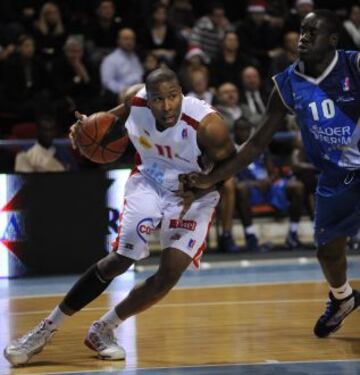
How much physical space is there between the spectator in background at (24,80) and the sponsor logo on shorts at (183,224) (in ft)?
19.8

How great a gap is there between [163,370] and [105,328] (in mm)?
561

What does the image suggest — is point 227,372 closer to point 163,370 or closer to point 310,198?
point 163,370

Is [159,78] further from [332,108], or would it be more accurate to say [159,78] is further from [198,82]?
[198,82]

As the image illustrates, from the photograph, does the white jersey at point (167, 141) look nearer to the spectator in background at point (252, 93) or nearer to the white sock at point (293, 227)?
the white sock at point (293, 227)

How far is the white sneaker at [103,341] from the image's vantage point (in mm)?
5855

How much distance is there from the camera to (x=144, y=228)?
5.76 metres

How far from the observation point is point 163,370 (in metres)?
Result: 5.51

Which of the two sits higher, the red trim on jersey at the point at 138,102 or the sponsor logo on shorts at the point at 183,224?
the red trim on jersey at the point at 138,102

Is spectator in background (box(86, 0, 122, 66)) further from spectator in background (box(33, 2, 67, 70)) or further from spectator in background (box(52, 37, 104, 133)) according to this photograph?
spectator in background (box(52, 37, 104, 133))

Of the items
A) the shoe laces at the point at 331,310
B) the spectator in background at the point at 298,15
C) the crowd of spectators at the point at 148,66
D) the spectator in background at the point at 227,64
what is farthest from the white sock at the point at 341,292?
the spectator in background at the point at 298,15

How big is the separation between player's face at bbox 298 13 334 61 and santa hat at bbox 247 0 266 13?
8.10 m

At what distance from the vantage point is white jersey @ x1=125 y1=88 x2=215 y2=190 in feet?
18.9

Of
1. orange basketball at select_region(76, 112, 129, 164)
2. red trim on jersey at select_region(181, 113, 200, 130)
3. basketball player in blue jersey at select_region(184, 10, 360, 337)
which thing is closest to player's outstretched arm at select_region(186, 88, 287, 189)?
basketball player in blue jersey at select_region(184, 10, 360, 337)

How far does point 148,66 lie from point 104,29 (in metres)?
1.07
